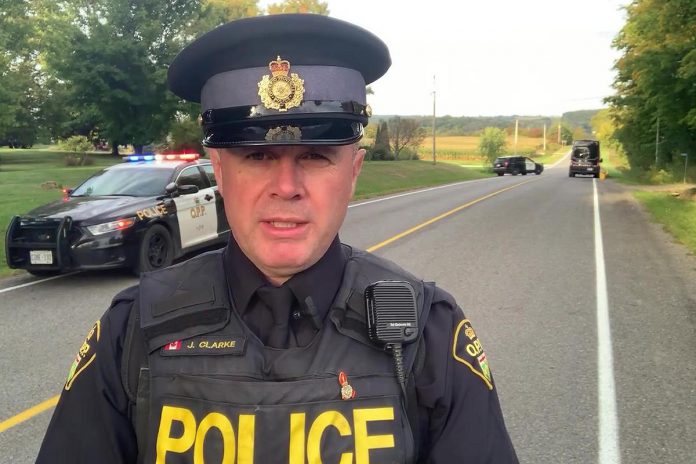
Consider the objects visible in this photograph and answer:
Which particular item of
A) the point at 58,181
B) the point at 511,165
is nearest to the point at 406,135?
the point at 511,165

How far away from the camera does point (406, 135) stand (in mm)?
50156

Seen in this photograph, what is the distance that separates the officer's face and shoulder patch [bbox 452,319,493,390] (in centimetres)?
37

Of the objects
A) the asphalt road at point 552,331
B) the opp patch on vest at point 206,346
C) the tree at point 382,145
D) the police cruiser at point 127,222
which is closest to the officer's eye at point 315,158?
the opp patch on vest at point 206,346

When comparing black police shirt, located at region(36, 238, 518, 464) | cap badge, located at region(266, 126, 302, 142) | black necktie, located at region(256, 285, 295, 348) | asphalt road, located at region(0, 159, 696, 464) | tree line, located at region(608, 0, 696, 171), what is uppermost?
tree line, located at region(608, 0, 696, 171)

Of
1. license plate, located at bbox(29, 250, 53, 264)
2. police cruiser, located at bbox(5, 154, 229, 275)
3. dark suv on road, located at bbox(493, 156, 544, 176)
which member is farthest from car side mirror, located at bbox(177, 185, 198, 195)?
dark suv on road, located at bbox(493, 156, 544, 176)

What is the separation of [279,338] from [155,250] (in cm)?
734

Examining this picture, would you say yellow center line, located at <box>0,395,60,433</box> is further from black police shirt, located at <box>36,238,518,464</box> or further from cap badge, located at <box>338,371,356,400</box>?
cap badge, located at <box>338,371,356,400</box>

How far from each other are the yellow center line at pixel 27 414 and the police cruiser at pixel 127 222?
12.0 feet

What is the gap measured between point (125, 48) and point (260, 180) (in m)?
24.2

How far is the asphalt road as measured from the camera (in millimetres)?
3689

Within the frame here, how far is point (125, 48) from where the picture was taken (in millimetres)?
22953

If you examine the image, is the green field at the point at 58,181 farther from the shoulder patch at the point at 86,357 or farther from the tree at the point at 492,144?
the tree at the point at 492,144

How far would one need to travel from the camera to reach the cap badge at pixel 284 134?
128 cm

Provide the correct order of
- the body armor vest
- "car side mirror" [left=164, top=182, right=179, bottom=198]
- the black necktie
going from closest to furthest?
the body armor vest
the black necktie
"car side mirror" [left=164, top=182, right=179, bottom=198]
